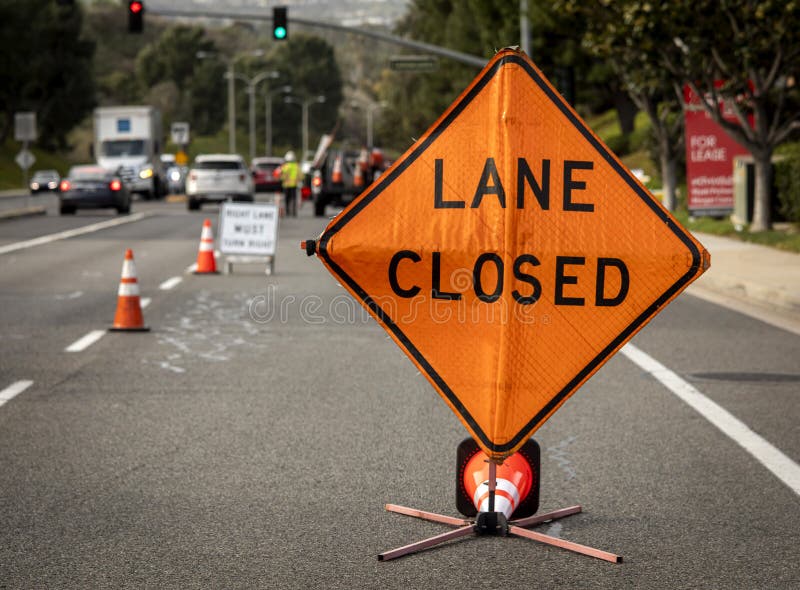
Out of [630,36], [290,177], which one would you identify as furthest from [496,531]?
[290,177]

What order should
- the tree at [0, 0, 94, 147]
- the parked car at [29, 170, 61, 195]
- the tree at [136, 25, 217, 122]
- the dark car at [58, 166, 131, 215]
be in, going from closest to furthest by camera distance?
1. the dark car at [58, 166, 131, 215]
2. the parked car at [29, 170, 61, 195]
3. the tree at [0, 0, 94, 147]
4. the tree at [136, 25, 217, 122]

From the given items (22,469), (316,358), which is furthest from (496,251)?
(316,358)

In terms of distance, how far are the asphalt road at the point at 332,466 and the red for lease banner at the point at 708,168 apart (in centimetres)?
1798

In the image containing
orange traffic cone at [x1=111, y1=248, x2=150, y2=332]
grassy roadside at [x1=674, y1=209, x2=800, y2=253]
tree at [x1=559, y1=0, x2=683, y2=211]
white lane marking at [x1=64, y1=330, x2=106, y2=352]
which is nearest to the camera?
white lane marking at [x1=64, y1=330, x2=106, y2=352]

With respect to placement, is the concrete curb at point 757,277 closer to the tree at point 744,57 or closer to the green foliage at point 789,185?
the tree at point 744,57

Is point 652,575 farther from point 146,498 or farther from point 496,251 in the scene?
point 146,498

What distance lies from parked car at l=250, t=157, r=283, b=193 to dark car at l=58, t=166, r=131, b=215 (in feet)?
72.3

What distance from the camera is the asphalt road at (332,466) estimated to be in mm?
5523

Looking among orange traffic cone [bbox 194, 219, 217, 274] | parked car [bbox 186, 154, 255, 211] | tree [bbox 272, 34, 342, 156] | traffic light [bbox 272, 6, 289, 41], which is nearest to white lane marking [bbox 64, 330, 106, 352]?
orange traffic cone [bbox 194, 219, 217, 274]

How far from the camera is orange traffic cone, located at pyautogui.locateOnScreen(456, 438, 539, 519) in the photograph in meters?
5.96

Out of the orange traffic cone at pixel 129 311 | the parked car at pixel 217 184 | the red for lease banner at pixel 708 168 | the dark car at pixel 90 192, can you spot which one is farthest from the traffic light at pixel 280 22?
the orange traffic cone at pixel 129 311

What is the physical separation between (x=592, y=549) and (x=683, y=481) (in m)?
1.54

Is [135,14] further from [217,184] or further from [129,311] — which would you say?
[129,311]

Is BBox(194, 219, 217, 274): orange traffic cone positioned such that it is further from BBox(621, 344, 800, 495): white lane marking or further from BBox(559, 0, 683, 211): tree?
BBox(621, 344, 800, 495): white lane marking
